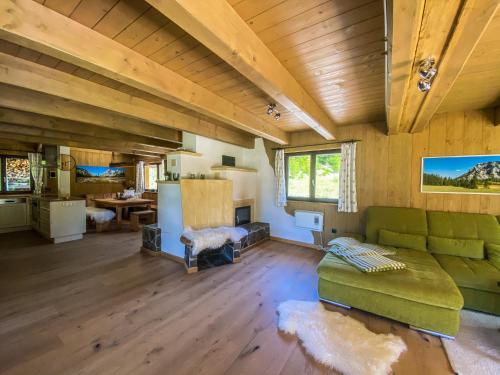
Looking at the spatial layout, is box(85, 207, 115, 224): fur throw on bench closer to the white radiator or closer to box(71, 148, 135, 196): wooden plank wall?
box(71, 148, 135, 196): wooden plank wall

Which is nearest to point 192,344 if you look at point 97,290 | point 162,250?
point 97,290

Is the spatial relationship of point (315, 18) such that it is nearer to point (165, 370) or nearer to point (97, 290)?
point (165, 370)

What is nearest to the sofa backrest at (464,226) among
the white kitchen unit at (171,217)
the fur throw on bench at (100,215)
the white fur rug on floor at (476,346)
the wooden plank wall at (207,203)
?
the white fur rug on floor at (476,346)

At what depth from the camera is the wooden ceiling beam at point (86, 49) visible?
3.96ft

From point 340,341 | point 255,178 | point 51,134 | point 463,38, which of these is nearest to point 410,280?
point 340,341

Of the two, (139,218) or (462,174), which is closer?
(462,174)

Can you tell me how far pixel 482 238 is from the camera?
2.65 metres

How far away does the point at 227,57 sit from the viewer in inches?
52.9

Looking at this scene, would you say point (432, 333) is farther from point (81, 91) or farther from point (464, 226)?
point (81, 91)

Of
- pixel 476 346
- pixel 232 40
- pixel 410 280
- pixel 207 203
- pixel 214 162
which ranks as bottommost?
pixel 476 346

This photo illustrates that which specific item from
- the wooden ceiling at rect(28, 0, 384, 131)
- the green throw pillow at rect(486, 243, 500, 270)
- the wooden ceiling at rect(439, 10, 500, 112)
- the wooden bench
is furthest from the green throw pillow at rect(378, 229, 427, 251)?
the wooden bench

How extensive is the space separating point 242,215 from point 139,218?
3.04 meters

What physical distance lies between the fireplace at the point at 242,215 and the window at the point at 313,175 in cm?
100

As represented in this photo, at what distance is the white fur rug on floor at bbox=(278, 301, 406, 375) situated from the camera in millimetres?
1526
